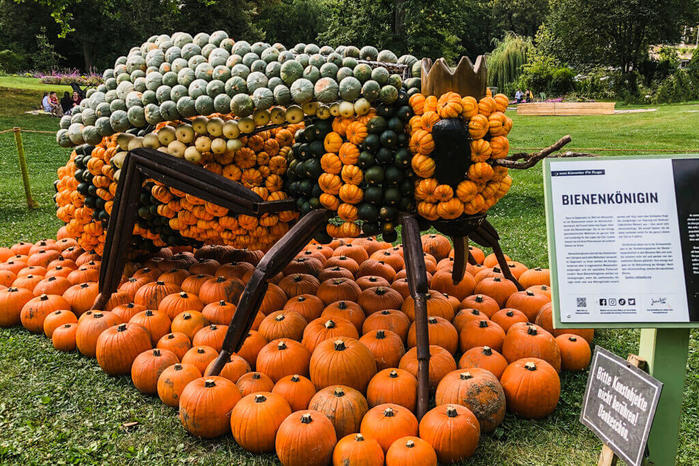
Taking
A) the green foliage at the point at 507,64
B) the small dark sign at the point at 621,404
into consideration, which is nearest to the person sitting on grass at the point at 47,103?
the green foliage at the point at 507,64

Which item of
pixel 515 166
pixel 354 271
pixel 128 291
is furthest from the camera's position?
pixel 354 271

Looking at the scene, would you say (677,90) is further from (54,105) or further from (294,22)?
(294,22)

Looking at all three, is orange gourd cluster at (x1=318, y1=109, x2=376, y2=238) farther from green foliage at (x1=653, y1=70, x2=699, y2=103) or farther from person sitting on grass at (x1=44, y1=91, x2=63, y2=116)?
green foliage at (x1=653, y1=70, x2=699, y2=103)

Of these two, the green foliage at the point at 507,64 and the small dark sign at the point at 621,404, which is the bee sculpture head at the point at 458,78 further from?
the green foliage at the point at 507,64

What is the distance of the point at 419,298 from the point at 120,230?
2729 mm

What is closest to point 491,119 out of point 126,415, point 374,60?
point 374,60

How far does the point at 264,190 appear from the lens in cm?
473

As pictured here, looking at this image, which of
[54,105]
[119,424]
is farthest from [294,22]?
[119,424]

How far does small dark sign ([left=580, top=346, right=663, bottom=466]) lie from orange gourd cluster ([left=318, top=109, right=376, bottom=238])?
2076 millimetres

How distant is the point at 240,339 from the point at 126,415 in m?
0.96

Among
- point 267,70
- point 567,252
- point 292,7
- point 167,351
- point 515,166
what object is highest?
point 292,7

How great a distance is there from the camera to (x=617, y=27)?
43531 mm

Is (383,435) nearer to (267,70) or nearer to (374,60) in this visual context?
(267,70)

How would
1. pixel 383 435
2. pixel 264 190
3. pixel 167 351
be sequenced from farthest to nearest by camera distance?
pixel 264 190 → pixel 167 351 → pixel 383 435
